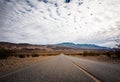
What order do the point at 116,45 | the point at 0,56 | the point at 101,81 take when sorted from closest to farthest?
the point at 101,81, the point at 116,45, the point at 0,56

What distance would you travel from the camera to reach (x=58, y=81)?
6473mm

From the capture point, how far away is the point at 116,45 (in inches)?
1174

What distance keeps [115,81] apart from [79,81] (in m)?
1.48

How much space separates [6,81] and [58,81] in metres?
2.14

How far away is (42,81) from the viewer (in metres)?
6.43

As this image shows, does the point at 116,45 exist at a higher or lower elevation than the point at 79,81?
higher

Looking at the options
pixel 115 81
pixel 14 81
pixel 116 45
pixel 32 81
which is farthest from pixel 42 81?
pixel 116 45

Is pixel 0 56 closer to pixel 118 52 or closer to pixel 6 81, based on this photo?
pixel 118 52

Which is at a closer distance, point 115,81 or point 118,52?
point 115,81

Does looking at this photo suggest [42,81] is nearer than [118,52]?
Yes

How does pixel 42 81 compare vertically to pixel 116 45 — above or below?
below

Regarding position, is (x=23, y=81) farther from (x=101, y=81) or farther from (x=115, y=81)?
(x=115, y=81)

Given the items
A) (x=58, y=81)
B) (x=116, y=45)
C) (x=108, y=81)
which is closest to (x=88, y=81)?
(x=108, y=81)

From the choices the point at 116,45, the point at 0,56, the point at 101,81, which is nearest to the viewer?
the point at 101,81
